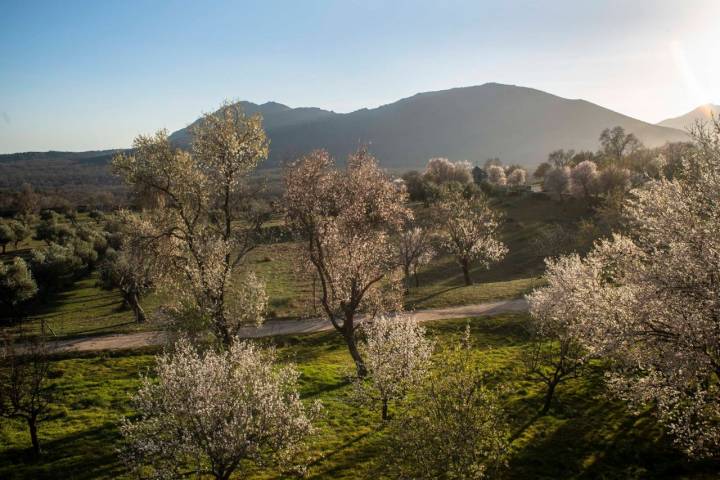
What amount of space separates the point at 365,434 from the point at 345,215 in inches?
575

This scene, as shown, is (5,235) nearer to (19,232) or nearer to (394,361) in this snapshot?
(19,232)

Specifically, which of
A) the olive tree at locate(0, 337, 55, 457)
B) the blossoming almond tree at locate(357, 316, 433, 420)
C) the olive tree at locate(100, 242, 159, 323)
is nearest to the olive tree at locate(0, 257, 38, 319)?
the olive tree at locate(100, 242, 159, 323)

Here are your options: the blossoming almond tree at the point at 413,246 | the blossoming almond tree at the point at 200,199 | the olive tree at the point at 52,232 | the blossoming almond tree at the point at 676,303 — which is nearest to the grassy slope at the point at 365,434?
the blossoming almond tree at the point at 676,303

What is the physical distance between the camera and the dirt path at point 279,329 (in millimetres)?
44156

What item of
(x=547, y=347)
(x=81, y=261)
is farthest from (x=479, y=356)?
(x=81, y=261)

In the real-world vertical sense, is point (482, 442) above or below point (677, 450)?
above

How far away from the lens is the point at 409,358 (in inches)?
1043

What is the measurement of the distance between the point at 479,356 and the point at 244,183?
2533 cm

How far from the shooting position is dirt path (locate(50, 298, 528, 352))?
44156mm

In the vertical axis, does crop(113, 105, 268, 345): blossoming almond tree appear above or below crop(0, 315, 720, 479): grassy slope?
above

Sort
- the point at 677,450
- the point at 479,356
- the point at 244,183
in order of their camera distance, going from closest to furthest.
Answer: the point at 677,450 → the point at 244,183 → the point at 479,356

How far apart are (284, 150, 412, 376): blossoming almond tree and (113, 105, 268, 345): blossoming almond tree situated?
20.0ft

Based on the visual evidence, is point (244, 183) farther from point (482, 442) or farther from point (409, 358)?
point (482, 442)

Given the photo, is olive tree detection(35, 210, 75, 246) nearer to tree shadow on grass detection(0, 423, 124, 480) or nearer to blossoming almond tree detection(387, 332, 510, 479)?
tree shadow on grass detection(0, 423, 124, 480)
